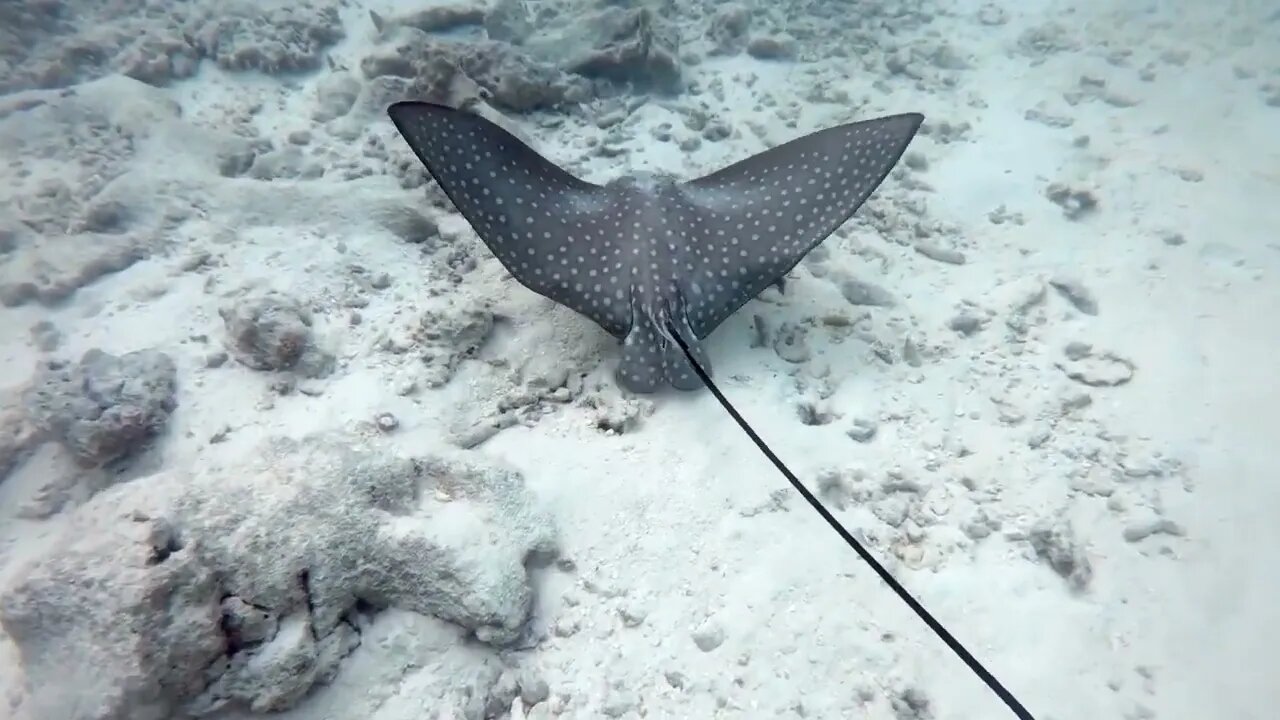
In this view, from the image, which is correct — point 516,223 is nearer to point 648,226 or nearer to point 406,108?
point 648,226

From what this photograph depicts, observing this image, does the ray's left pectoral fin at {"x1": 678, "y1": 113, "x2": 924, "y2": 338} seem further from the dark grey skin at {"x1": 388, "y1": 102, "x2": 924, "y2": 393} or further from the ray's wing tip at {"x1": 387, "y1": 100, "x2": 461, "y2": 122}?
the ray's wing tip at {"x1": 387, "y1": 100, "x2": 461, "y2": 122}

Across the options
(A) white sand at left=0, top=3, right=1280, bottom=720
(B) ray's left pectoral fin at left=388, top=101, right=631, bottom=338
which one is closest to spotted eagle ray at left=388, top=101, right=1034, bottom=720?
(B) ray's left pectoral fin at left=388, top=101, right=631, bottom=338

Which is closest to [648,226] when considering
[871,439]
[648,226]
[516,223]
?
[648,226]

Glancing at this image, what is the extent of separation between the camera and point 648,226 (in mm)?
3471

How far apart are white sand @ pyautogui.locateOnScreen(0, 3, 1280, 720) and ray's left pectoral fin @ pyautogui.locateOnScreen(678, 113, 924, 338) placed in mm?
452

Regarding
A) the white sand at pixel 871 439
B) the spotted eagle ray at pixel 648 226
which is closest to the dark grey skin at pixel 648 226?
the spotted eagle ray at pixel 648 226

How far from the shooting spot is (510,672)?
245cm

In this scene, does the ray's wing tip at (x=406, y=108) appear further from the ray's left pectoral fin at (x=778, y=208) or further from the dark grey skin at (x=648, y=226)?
the ray's left pectoral fin at (x=778, y=208)

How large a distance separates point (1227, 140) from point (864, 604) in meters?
5.57

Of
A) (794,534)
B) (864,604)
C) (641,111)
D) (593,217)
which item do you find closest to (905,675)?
(864,604)

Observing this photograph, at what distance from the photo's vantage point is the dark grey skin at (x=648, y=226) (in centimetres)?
333

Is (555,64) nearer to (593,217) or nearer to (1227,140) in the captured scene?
(593,217)

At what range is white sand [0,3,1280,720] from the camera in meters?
2.47

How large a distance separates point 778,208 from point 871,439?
1.30m
